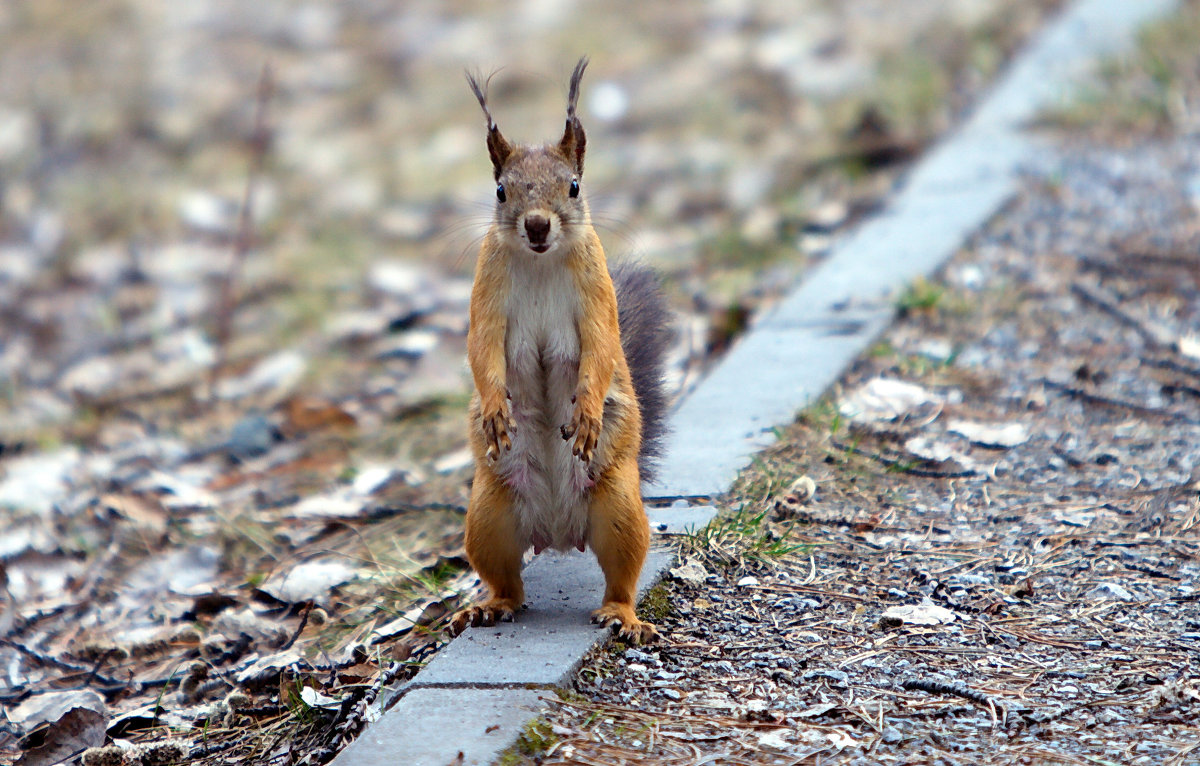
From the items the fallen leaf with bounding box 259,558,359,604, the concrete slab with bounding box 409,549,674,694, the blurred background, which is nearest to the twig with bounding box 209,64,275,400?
the blurred background

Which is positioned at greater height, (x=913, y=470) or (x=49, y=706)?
(x=913, y=470)

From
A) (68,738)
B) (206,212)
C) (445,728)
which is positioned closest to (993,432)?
(445,728)

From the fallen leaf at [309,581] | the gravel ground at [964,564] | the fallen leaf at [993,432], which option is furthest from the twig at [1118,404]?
the fallen leaf at [309,581]

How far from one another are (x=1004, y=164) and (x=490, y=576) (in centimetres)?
352

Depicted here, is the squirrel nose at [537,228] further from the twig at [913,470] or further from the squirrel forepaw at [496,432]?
the twig at [913,470]

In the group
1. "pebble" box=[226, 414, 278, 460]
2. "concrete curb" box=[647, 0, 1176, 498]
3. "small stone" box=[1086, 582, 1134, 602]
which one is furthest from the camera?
"pebble" box=[226, 414, 278, 460]

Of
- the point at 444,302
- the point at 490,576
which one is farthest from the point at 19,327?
the point at 490,576

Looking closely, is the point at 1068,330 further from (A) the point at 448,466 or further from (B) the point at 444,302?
(B) the point at 444,302

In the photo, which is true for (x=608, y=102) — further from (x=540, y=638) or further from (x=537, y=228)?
(x=540, y=638)

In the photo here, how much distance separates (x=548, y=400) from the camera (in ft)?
8.42

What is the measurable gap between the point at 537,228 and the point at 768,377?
1488mm

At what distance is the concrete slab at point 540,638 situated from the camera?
2336 millimetres

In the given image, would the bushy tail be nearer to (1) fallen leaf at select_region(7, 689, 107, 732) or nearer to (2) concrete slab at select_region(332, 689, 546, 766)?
(2) concrete slab at select_region(332, 689, 546, 766)

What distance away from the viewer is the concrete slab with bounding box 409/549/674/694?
234cm
